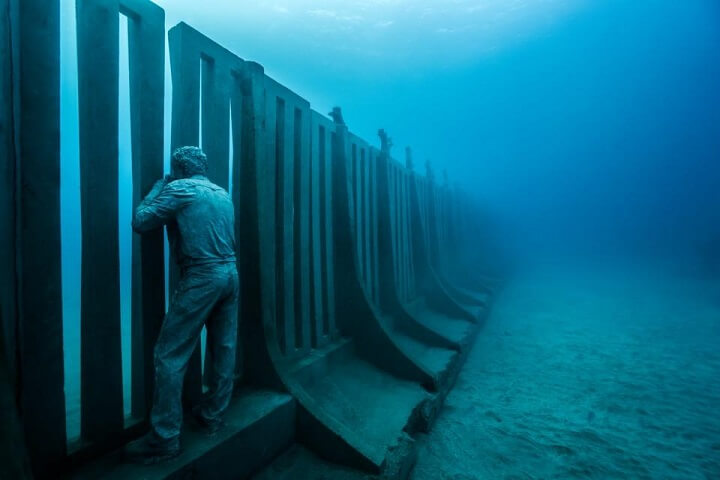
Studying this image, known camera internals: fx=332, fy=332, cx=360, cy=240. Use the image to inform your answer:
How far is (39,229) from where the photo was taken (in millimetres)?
1642

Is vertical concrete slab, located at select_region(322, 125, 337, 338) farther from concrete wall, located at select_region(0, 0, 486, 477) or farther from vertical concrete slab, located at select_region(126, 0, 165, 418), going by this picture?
vertical concrete slab, located at select_region(126, 0, 165, 418)

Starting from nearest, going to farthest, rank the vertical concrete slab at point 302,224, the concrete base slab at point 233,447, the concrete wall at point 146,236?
the concrete wall at point 146,236 → the concrete base slab at point 233,447 → the vertical concrete slab at point 302,224

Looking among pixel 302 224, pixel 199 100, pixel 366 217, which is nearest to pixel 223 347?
pixel 302 224

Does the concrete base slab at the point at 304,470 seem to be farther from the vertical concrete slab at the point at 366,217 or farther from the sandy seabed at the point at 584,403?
the vertical concrete slab at the point at 366,217

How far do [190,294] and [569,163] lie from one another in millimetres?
51082

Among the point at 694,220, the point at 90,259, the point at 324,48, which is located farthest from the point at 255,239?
the point at 324,48

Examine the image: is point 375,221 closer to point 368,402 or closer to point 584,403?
point 368,402

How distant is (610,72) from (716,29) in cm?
1388

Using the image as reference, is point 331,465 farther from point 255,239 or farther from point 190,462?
point 255,239

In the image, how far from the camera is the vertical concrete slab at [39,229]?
5.21 feet

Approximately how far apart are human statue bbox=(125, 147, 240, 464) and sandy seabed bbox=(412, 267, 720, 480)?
1911 mm

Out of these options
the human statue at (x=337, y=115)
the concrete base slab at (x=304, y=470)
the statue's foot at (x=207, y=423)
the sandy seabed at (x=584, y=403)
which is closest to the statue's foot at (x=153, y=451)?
the statue's foot at (x=207, y=423)

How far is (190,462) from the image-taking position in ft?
5.82

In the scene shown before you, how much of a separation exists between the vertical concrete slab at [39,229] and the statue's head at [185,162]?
563mm
